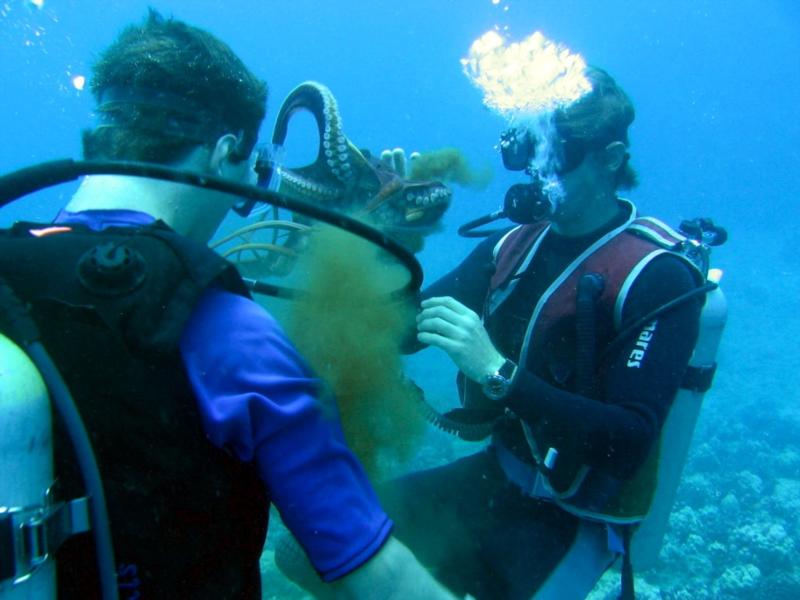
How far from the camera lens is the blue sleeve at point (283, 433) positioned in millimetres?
1264

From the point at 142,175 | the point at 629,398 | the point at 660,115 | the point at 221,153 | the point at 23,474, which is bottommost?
the point at 629,398

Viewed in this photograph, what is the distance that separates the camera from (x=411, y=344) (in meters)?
3.06

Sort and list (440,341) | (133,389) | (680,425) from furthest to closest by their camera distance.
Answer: (680,425) → (440,341) → (133,389)

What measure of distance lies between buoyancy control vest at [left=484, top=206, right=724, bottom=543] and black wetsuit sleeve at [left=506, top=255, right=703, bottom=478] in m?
0.10

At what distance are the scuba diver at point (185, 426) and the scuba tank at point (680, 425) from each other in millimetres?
2443

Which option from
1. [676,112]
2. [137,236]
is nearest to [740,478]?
[137,236]

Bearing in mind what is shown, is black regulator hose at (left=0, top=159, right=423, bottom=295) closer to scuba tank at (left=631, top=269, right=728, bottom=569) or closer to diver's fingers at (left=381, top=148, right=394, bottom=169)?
diver's fingers at (left=381, top=148, right=394, bottom=169)

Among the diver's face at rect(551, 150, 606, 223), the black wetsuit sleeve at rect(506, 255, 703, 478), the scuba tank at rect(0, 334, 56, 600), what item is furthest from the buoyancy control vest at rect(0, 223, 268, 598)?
the diver's face at rect(551, 150, 606, 223)

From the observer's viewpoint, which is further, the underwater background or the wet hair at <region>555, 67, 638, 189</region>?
the underwater background

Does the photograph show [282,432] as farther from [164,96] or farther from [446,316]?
[446,316]

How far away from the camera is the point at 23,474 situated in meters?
1.02

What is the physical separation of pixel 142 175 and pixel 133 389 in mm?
515

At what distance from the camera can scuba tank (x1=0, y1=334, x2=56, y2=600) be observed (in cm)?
98

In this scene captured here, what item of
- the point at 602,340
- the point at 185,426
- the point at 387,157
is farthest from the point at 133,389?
the point at 602,340
